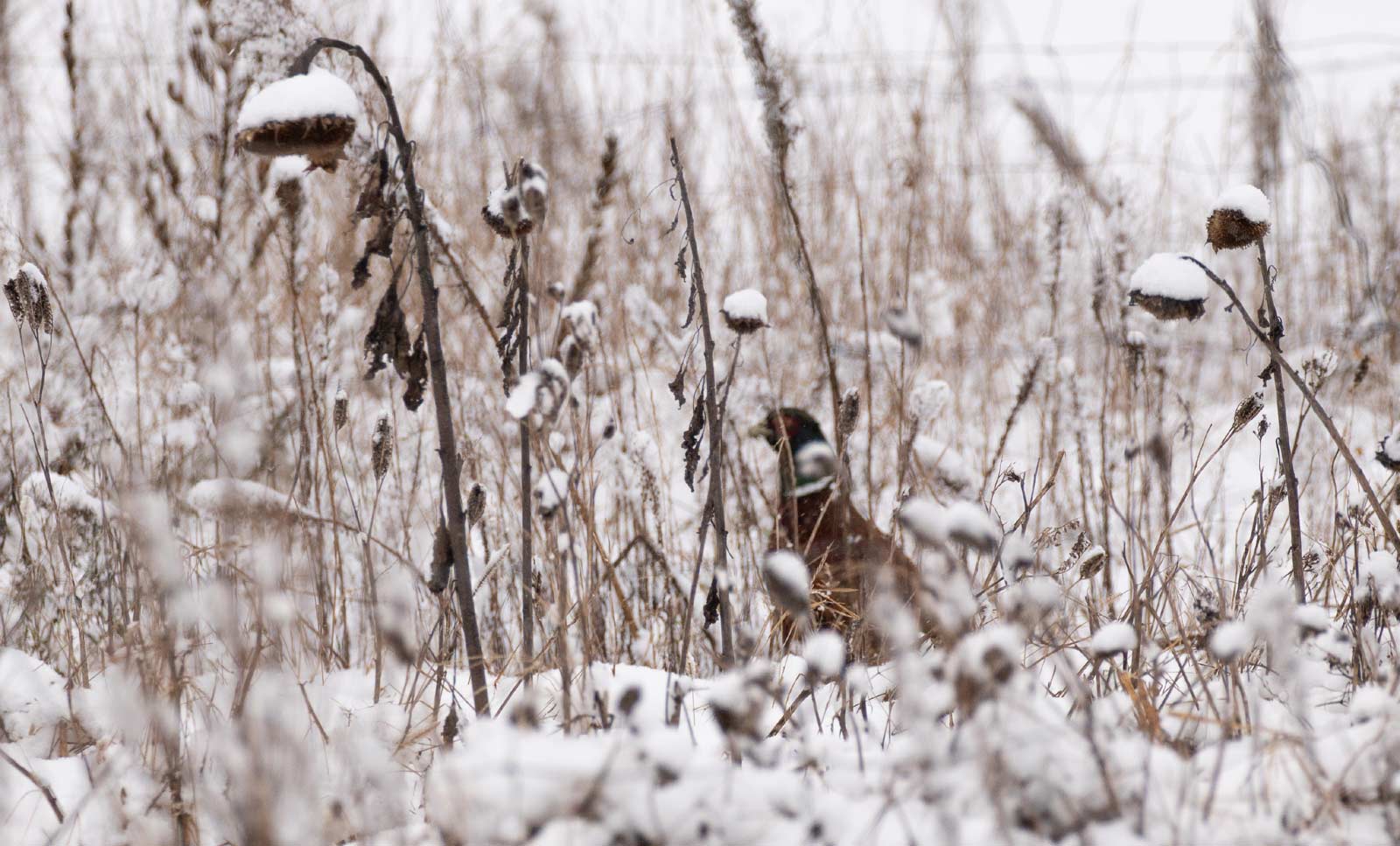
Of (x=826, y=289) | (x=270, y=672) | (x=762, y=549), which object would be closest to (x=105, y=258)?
(x=826, y=289)

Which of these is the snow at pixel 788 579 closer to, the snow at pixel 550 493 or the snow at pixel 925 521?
the snow at pixel 925 521

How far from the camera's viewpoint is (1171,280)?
1415 mm

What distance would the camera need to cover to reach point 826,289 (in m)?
4.31

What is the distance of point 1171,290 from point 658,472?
1383mm

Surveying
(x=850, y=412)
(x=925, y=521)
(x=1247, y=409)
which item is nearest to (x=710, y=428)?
(x=850, y=412)

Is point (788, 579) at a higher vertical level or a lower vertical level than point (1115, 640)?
higher

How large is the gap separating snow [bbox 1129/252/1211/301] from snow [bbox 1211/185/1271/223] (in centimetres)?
11

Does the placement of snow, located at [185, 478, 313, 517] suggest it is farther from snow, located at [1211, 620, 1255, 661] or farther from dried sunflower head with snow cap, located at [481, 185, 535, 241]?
snow, located at [1211, 620, 1255, 661]

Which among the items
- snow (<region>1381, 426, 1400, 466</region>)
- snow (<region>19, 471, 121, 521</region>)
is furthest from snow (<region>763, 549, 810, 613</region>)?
snow (<region>19, 471, 121, 521</region>)

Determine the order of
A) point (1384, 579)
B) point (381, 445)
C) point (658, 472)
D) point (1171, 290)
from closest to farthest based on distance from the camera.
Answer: point (1384, 579) → point (1171, 290) → point (381, 445) → point (658, 472)

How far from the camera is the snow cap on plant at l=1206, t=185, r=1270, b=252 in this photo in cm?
146

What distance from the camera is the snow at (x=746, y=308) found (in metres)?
1.44

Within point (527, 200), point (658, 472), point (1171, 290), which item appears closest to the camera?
point (527, 200)

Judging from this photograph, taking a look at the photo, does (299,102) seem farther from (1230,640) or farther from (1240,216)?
(1240,216)
